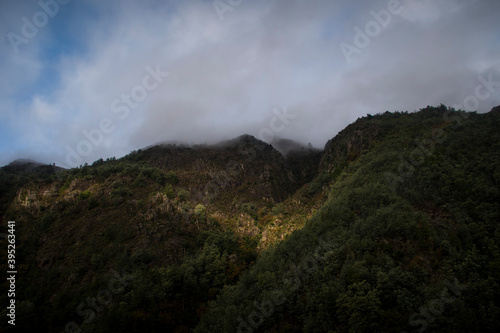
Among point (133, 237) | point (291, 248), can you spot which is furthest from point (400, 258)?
point (133, 237)

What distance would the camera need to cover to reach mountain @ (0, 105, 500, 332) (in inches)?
1183

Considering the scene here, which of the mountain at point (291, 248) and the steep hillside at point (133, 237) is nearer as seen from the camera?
the mountain at point (291, 248)

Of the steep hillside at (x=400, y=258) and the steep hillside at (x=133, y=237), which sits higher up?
the steep hillside at (x=133, y=237)

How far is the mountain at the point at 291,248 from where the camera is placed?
98.6 ft

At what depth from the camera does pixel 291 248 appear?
187 feet

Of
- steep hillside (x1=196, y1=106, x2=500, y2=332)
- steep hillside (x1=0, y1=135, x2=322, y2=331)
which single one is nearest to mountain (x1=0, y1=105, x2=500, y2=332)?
steep hillside (x1=196, y1=106, x2=500, y2=332)

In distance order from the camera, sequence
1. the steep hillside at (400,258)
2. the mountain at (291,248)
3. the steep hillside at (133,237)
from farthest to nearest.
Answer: the steep hillside at (133,237)
the mountain at (291,248)
the steep hillside at (400,258)

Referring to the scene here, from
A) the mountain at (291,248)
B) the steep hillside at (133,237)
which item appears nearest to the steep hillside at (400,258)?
the mountain at (291,248)

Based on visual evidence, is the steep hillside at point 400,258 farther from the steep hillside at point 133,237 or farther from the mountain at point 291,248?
the steep hillside at point 133,237

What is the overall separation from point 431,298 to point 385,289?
478cm

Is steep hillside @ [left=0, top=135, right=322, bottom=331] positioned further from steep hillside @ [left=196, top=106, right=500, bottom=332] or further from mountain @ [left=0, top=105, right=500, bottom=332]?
steep hillside @ [left=196, top=106, right=500, bottom=332]

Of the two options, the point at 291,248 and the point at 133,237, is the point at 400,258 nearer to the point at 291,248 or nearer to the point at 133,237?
the point at 291,248

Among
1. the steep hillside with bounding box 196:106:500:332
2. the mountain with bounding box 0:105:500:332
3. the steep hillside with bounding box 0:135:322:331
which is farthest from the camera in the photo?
the steep hillside with bounding box 0:135:322:331

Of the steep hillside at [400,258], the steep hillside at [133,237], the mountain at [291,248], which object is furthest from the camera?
the steep hillside at [133,237]
